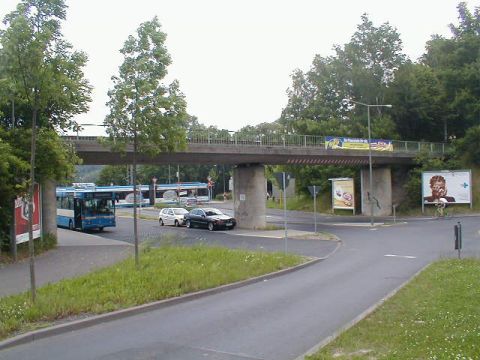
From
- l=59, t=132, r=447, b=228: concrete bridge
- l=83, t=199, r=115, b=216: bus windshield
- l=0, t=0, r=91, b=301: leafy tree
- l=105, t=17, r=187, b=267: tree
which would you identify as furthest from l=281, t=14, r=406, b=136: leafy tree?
l=0, t=0, r=91, b=301: leafy tree

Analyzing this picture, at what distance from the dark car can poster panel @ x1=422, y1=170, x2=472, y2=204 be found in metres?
19.0

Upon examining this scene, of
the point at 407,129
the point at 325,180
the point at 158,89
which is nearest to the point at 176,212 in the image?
the point at 325,180

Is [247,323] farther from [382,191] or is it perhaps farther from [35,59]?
[382,191]

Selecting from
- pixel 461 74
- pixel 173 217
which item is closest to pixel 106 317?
pixel 173 217

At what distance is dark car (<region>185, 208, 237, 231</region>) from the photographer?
121 feet

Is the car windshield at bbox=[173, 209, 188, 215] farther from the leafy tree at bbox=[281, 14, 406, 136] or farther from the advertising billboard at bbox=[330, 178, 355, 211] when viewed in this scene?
the leafy tree at bbox=[281, 14, 406, 136]

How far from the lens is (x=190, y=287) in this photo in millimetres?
11656

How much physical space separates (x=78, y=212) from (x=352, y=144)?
69.7 feet

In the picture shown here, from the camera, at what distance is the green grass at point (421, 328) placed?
629 cm

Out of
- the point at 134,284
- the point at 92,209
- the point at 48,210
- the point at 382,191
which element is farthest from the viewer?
the point at 382,191

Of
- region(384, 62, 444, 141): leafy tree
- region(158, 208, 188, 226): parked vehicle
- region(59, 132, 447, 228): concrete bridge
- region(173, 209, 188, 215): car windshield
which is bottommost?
region(158, 208, 188, 226): parked vehicle

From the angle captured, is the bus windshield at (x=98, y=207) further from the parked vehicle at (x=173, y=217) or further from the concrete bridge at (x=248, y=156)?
the parked vehicle at (x=173, y=217)

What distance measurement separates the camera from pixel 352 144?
4147 centimetres

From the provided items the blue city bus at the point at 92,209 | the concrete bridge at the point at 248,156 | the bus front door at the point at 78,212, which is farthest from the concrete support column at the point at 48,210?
the bus front door at the point at 78,212
